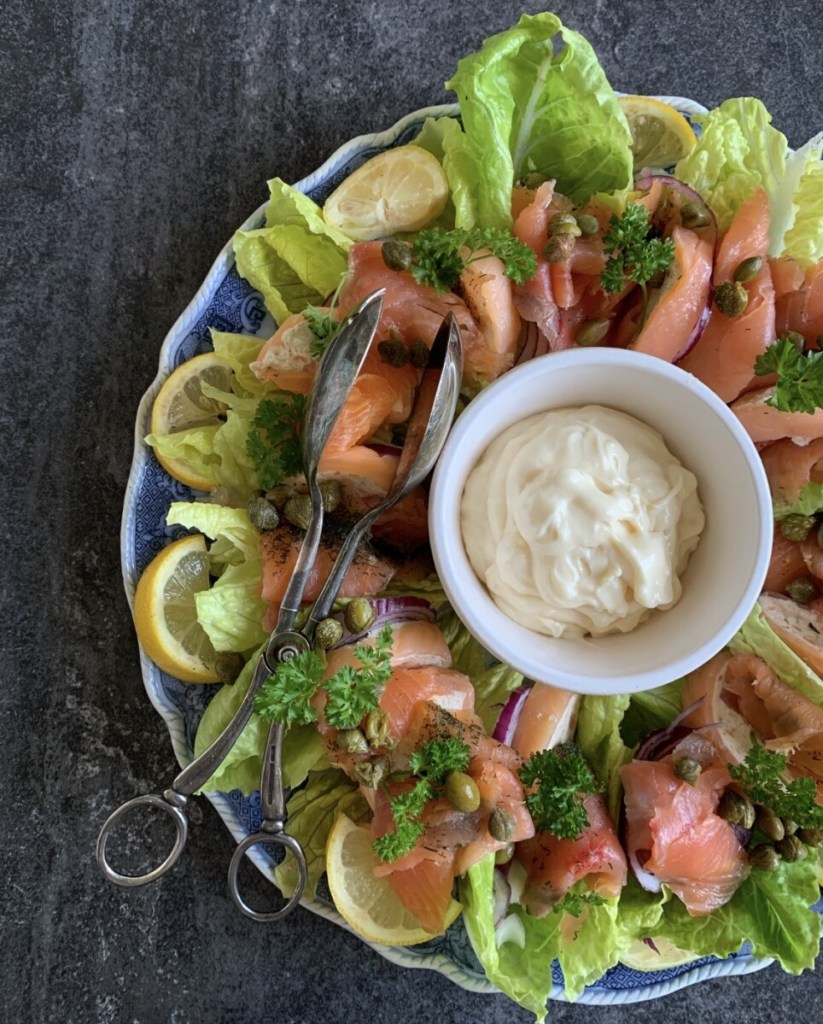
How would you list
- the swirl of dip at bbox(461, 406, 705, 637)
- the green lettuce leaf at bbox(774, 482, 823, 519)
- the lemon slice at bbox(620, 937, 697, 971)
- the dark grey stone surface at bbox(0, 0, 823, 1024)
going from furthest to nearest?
the dark grey stone surface at bbox(0, 0, 823, 1024) < the lemon slice at bbox(620, 937, 697, 971) < the green lettuce leaf at bbox(774, 482, 823, 519) < the swirl of dip at bbox(461, 406, 705, 637)

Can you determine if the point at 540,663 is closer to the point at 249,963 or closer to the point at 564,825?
the point at 564,825

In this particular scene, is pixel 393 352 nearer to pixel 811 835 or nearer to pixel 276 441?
pixel 276 441

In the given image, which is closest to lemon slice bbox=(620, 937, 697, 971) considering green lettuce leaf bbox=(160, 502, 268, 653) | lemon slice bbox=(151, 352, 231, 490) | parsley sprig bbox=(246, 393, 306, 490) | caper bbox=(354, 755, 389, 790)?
caper bbox=(354, 755, 389, 790)

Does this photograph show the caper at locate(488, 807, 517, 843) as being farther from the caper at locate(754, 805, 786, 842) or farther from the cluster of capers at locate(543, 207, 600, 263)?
the cluster of capers at locate(543, 207, 600, 263)

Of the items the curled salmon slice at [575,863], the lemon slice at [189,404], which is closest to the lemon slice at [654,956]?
the curled salmon slice at [575,863]

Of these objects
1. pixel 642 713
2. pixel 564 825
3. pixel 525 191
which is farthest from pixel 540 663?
pixel 525 191

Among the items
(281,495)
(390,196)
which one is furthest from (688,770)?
(390,196)
